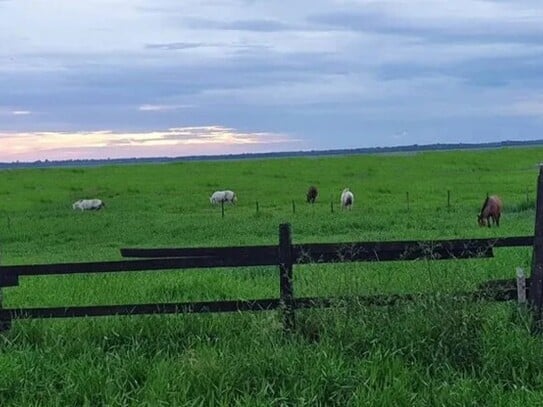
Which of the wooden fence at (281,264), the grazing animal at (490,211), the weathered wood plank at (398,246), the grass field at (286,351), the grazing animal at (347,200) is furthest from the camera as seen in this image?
the grazing animal at (347,200)

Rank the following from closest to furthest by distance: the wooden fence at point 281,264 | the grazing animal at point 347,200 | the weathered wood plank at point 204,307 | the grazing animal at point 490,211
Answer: the weathered wood plank at point 204,307, the wooden fence at point 281,264, the grazing animal at point 490,211, the grazing animal at point 347,200

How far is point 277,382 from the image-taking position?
6535 millimetres

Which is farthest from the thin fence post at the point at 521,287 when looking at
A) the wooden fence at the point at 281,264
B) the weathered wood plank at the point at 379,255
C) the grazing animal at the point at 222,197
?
the grazing animal at the point at 222,197

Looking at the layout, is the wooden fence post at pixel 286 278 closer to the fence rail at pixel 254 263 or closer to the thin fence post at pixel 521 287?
the fence rail at pixel 254 263

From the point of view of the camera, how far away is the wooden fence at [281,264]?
7758 mm

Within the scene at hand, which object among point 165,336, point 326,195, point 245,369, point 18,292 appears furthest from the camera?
point 326,195

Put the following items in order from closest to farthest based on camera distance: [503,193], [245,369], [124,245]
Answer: [245,369]
[124,245]
[503,193]

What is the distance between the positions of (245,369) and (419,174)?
6349 centimetres

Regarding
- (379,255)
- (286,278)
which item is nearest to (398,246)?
(379,255)

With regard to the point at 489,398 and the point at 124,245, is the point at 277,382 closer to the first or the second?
the point at 489,398

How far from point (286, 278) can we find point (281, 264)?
0.51 ft

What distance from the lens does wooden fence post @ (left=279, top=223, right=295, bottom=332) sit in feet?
25.3

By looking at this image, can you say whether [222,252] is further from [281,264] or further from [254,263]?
[281,264]

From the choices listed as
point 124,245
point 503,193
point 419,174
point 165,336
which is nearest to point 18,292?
point 165,336
